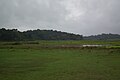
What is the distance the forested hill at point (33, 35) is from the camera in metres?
116

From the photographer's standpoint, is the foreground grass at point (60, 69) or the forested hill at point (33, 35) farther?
the forested hill at point (33, 35)

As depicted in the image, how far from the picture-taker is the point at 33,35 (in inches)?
6471

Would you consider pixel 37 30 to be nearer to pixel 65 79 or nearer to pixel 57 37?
pixel 57 37

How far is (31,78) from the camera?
13133 mm

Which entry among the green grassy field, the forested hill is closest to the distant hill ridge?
the forested hill

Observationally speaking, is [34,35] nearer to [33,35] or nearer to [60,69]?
[33,35]

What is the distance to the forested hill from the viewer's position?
115688 millimetres

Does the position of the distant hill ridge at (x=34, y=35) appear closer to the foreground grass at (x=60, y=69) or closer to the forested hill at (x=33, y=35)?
the forested hill at (x=33, y=35)

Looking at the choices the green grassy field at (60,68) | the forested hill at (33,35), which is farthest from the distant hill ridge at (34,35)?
the green grassy field at (60,68)

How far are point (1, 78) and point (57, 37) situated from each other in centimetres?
16481

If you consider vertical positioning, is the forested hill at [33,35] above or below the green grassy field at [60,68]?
above

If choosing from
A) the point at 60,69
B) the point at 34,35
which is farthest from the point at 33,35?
the point at 60,69

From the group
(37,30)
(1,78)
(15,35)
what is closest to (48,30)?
(37,30)

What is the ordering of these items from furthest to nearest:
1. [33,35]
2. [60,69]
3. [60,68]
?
[33,35] → [60,68] → [60,69]
